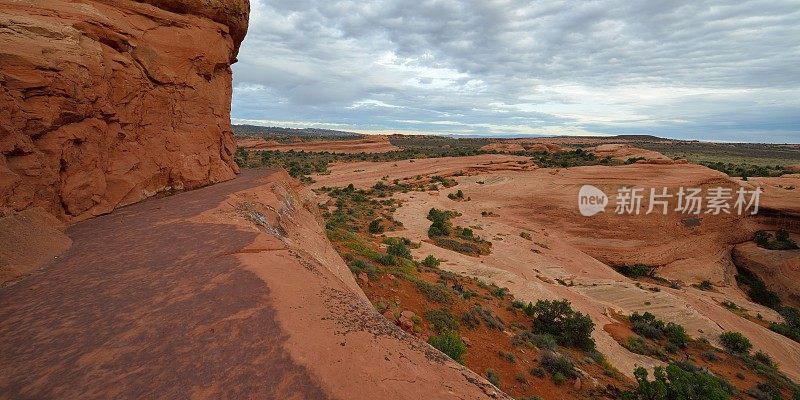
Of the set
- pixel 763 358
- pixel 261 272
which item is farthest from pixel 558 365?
pixel 763 358

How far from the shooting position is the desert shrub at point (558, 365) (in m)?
8.36

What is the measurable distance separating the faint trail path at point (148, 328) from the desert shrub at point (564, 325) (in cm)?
903

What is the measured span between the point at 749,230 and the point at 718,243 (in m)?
2.33

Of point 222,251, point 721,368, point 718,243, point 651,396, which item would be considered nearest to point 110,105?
point 222,251

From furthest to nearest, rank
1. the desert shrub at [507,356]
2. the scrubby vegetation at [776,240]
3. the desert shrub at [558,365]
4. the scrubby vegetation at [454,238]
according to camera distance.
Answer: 1. the scrubby vegetation at [776,240]
2. the scrubby vegetation at [454,238]
3. the desert shrub at [507,356]
4. the desert shrub at [558,365]

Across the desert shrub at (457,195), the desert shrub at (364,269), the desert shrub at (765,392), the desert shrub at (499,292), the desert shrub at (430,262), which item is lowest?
the desert shrub at (765,392)

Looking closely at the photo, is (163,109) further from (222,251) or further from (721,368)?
(721,368)

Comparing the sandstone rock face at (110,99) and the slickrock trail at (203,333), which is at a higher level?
the sandstone rock face at (110,99)

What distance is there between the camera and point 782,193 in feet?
75.5

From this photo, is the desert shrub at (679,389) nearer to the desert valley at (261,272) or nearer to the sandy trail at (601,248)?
the desert valley at (261,272)

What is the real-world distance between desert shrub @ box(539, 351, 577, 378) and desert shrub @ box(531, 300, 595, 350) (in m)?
1.99

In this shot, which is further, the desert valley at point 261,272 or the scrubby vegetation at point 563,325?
the scrubby vegetation at point 563,325

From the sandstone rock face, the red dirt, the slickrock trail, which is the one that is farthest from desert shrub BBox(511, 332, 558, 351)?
the red dirt

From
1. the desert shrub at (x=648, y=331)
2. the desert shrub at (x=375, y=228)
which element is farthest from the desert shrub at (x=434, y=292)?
the desert shrub at (x=375, y=228)
